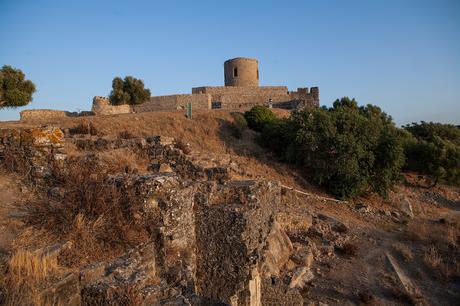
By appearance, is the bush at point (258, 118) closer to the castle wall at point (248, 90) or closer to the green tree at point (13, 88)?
the castle wall at point (248, 90)

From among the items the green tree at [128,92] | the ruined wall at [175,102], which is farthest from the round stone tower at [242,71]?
the green tree at [128,92]

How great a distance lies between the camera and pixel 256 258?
16.1ft

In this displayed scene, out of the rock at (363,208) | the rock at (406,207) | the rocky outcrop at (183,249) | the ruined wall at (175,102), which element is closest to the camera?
the rocky outcrop at (183,249)

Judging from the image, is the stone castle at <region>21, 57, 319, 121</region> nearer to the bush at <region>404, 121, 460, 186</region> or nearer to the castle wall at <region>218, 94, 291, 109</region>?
the castle wall at <region>218, 94, 291, 109</region>

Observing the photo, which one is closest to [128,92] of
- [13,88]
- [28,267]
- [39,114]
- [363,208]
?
[39,114]

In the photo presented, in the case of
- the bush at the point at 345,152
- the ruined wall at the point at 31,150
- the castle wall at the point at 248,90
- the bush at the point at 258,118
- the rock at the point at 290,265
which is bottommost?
the rock at the point at 290,265

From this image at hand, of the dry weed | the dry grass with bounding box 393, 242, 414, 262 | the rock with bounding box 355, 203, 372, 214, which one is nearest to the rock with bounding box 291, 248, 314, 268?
the dry grass with bounding box 393, 242, 414, 262

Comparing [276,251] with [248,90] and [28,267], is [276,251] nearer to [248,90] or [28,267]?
[28,267]

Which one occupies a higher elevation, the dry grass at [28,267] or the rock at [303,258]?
the dry grass at [28,267]

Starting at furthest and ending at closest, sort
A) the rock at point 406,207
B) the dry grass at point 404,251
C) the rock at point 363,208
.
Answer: the rock at point 406,207, the rock at point 363,208, the dry grass at point 404,251

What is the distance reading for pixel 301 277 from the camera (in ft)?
27.6

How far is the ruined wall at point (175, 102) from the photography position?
29672mm

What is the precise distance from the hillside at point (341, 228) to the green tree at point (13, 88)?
4336 millimetres

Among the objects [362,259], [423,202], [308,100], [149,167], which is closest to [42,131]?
[149,167]
